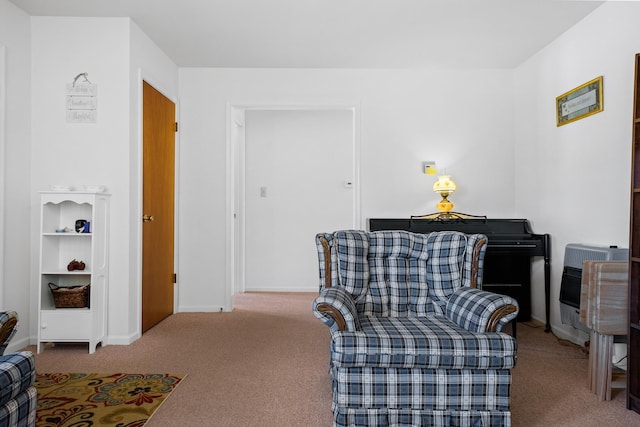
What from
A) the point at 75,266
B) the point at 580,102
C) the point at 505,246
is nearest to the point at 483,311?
the point at 505,246

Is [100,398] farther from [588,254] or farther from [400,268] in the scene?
[588,254]

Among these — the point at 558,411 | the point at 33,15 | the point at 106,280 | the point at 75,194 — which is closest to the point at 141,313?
the point at 106,280

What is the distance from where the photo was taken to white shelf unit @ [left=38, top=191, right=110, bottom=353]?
3.34m

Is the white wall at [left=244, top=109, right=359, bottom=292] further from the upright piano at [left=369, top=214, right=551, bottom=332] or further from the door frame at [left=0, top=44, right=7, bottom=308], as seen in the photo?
the door frame at [left=0, top=44, right=7, bottom=308]

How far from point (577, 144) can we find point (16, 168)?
13.9ft

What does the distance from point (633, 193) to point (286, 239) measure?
435 centimetres

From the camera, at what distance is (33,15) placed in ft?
11.8

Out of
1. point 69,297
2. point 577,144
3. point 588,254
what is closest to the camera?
point 588,254

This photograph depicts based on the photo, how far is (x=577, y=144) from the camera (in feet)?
12.1

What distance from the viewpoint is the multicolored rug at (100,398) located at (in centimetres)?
225

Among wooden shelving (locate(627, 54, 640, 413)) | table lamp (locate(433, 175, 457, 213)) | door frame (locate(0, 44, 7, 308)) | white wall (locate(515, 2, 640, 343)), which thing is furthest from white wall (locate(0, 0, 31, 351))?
white wall (locate(515, 2, 640, 343))

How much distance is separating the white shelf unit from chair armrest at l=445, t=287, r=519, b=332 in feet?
8.26

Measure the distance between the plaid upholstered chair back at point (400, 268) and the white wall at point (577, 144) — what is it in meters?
1.28

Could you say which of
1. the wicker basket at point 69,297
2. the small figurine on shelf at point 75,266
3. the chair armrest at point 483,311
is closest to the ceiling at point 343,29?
the small figurine on shelf at point 75,266
